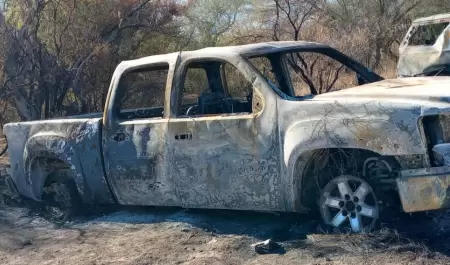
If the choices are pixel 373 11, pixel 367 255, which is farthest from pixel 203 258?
pixel 373 11

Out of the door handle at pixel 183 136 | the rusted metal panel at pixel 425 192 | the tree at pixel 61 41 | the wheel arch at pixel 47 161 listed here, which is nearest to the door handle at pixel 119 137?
the wheel arch at pixel 47 161

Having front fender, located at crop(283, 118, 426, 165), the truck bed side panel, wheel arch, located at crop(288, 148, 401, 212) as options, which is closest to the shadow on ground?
wheel arch, located at crop(288, 148, 401, 212)

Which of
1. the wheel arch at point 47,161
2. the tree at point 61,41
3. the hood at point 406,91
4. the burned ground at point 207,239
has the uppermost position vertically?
the tree at point 61,41

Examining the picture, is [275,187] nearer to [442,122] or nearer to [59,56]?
[442,122]

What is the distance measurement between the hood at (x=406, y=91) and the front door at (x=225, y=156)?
1.90ft

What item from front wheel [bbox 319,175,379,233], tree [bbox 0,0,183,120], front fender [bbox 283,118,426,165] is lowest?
front wheel [bbox 319,175,379,233]

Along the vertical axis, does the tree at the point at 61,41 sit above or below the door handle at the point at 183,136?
above

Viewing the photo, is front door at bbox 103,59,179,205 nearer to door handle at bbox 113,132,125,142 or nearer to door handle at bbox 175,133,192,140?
door handle at bbox 113,132,125,142

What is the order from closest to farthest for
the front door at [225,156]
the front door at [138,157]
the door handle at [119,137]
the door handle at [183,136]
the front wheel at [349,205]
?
1. the front wheel at [349,205]
2. the front door at [225,156]
3. the door handle at [183,136]
4. the front door at [138,157]
5. the door handle at [119,137]

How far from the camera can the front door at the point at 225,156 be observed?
5.47 metres

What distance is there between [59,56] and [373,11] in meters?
11.7

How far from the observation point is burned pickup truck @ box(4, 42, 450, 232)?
4750 millimetres

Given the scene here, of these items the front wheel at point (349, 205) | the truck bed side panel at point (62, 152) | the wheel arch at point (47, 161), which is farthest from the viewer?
the wheel arch at point (47, 161)

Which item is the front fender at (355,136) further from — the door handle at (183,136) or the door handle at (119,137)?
the door handle at (119,137)
